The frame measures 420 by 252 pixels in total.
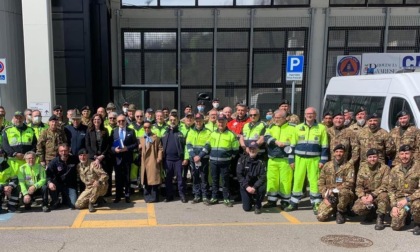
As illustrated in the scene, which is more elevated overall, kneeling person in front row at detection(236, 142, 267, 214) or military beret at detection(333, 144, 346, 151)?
military beret at detection(333, 144, 346, 151)

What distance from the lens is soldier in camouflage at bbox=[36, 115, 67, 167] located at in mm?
7441

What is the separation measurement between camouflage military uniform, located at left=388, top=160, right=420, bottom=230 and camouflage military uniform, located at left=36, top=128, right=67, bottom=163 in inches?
245

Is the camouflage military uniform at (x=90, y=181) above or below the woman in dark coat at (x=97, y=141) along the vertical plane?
below

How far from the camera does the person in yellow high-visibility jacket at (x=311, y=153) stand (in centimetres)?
684

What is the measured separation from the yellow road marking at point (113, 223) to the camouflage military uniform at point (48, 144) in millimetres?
1904

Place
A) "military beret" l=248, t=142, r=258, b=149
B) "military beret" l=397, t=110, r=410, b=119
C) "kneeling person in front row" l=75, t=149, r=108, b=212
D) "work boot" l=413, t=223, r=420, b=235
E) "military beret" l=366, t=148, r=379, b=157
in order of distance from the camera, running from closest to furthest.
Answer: "work boot" l=413, t=223, r=420, b=235, "military beret" l=366, t=148, r=379, b=157, "military beret" l=397, t=110, r=410, b=119, "military beret" l=248, t=142, r=258, b=149, "kneeling person in front row" l=75, t=149, r=108, b=212

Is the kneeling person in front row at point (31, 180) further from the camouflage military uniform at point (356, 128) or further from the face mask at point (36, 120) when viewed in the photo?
the camouflage military uniform at point (356, 128)

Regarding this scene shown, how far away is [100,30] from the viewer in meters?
13.2

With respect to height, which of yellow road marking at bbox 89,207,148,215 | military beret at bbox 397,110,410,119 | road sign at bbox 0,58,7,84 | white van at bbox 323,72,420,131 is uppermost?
road sign at bbox 0,58,7,84

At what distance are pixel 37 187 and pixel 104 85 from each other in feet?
22.8

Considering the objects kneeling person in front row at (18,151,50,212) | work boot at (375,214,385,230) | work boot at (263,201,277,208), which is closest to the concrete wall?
kneeling person in front row at (18,151,50,212)

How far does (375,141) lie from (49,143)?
6268 mm

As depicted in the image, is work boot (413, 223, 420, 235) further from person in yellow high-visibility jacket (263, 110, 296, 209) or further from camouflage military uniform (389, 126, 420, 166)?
person in yellow high-visibility jacket (263, 110, 296, 209)

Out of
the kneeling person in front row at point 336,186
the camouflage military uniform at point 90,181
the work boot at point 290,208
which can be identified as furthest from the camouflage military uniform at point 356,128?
the camouflage military uniform at point 90,181
